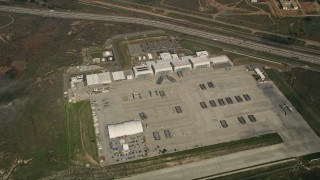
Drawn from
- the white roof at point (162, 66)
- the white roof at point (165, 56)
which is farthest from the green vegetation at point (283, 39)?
the white roof at point (162, 66)

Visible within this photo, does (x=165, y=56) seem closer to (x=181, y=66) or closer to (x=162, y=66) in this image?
(x=162, y=66)

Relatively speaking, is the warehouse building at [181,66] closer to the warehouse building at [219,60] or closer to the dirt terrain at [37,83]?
the warehouse building at [219,60]

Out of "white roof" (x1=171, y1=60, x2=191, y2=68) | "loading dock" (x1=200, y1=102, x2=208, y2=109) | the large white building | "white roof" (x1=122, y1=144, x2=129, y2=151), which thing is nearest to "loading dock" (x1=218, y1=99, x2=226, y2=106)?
"loading dock" (x1=200, y1=102, x2=208, y2=109)

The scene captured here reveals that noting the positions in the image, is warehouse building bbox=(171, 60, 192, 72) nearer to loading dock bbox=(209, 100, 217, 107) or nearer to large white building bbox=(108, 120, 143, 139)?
loading dock bbox=(209, 100, 217, 107)

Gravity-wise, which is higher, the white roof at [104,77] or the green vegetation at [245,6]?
the green vegetation at [245,6]

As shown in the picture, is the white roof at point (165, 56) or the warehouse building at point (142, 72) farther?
the white roof at point (165, 56)

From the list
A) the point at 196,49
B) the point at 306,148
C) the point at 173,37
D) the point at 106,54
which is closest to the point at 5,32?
the point at 106,54

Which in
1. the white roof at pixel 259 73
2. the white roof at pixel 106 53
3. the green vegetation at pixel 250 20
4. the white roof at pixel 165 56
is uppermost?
the green vegetation at pixel 250 20
